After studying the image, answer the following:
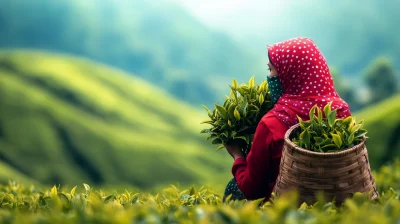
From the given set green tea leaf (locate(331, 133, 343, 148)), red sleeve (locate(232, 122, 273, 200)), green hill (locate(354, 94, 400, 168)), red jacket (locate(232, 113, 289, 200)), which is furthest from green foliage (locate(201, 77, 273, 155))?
green hill (locate(354, 94, 400, 168))

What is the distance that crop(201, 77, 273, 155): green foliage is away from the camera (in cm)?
580

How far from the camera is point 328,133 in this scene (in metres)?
4.79

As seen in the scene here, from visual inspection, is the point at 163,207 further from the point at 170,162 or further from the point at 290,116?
the point at 170,162

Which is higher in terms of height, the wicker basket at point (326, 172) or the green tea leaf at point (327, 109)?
the green tea leaf at point (327, 109)

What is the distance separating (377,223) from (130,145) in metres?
83.0

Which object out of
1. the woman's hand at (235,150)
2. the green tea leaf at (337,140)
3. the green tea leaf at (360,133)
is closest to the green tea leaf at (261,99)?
the woman's hand at (235,150)

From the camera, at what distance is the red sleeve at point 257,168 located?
16.6 ft

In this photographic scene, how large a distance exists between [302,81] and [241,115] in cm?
97

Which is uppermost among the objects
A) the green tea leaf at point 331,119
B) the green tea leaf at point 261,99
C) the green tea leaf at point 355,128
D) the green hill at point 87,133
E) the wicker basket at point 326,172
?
the green hill at point 87,133

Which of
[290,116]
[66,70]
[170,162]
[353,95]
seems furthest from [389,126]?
[66,70]

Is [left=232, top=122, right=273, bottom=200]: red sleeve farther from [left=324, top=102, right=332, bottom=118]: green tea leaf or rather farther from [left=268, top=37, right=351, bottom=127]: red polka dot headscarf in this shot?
[left=324, top=102, right=332, bottom=118]: green tea leaf

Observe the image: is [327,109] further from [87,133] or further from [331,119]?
[87,133]

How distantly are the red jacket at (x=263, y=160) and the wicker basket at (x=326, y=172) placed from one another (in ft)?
0.93

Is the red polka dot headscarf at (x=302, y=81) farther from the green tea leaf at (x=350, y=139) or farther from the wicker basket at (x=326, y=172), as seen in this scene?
the green tea leaf at (x=350, y=139)
